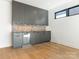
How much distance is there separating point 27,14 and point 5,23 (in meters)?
1.28

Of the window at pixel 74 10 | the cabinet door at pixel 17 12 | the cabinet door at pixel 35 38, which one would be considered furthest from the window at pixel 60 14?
the cabinet door at pixel 17 12

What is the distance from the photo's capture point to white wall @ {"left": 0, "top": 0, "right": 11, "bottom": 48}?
3.76 meters

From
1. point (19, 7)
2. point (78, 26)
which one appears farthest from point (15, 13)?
point (78, 26)

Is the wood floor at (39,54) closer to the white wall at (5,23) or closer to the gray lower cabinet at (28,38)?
the gray lower cabinet at (28,38)

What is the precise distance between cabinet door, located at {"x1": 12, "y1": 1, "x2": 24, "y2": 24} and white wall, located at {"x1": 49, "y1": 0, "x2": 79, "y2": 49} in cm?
228

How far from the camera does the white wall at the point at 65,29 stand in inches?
146

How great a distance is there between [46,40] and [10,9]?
301 centimetres

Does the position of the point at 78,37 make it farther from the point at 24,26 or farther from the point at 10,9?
the point at 10,9

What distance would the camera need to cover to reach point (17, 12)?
12.8 feet

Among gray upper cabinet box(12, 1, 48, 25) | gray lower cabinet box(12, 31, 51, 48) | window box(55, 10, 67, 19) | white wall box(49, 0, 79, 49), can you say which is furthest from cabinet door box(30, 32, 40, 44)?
window box(55, 10, 67, 19)

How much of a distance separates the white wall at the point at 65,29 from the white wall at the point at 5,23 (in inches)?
114

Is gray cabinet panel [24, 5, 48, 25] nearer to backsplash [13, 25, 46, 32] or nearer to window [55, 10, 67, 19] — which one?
backsplash [13, 25, 46, 32]

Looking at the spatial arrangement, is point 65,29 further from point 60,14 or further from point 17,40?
point 17,40

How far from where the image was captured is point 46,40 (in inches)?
205
